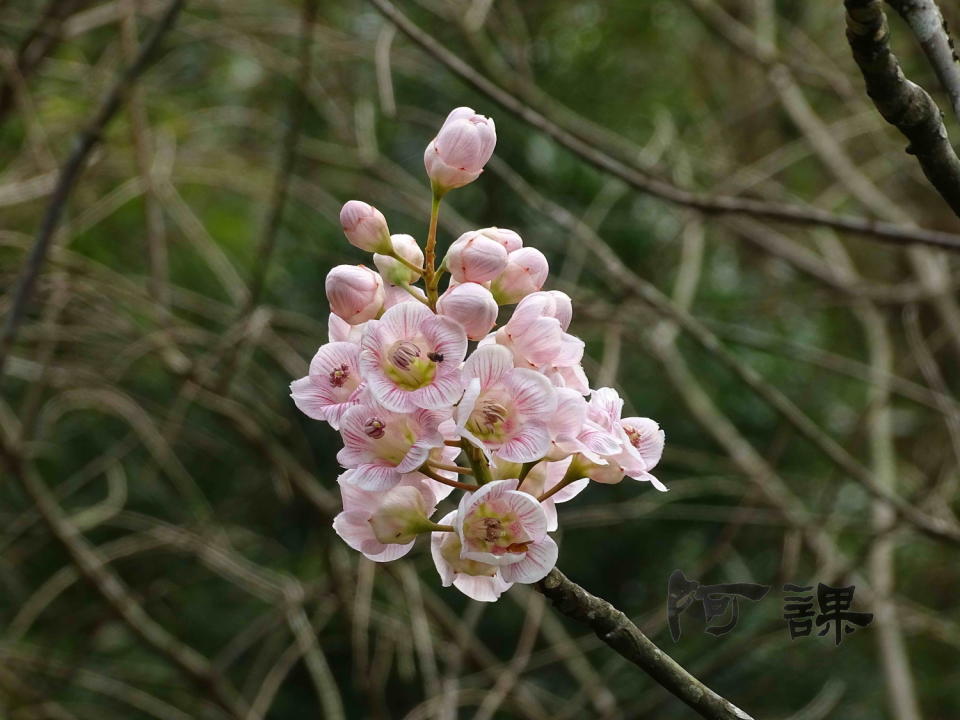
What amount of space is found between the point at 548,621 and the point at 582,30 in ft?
6.28

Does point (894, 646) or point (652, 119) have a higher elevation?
point (652, 119)

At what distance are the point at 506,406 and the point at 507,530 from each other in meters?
0.08

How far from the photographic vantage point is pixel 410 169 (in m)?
3.20

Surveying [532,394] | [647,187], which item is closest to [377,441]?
[532,394]

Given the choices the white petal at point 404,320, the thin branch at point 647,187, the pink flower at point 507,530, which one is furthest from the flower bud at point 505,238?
the thin branch at point 647,187

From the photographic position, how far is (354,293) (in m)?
0.75

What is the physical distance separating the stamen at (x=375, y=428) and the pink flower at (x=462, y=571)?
0.08m

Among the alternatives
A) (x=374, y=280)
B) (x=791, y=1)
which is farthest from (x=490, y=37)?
(x=374, y=280)

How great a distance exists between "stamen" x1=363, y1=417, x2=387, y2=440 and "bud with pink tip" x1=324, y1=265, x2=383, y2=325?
0.09 meters

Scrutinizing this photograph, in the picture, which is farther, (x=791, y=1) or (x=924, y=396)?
(x=791, y=1)

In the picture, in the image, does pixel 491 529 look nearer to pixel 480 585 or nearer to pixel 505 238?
pixel 480 585

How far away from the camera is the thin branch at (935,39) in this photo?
672 millimetres

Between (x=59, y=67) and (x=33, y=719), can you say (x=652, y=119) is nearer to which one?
(x=59, y=67)

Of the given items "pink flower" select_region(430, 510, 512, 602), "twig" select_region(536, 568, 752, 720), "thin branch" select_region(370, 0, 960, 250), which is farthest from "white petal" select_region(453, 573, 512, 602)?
"thin branch" select_region(370, 0, 960, 250)
